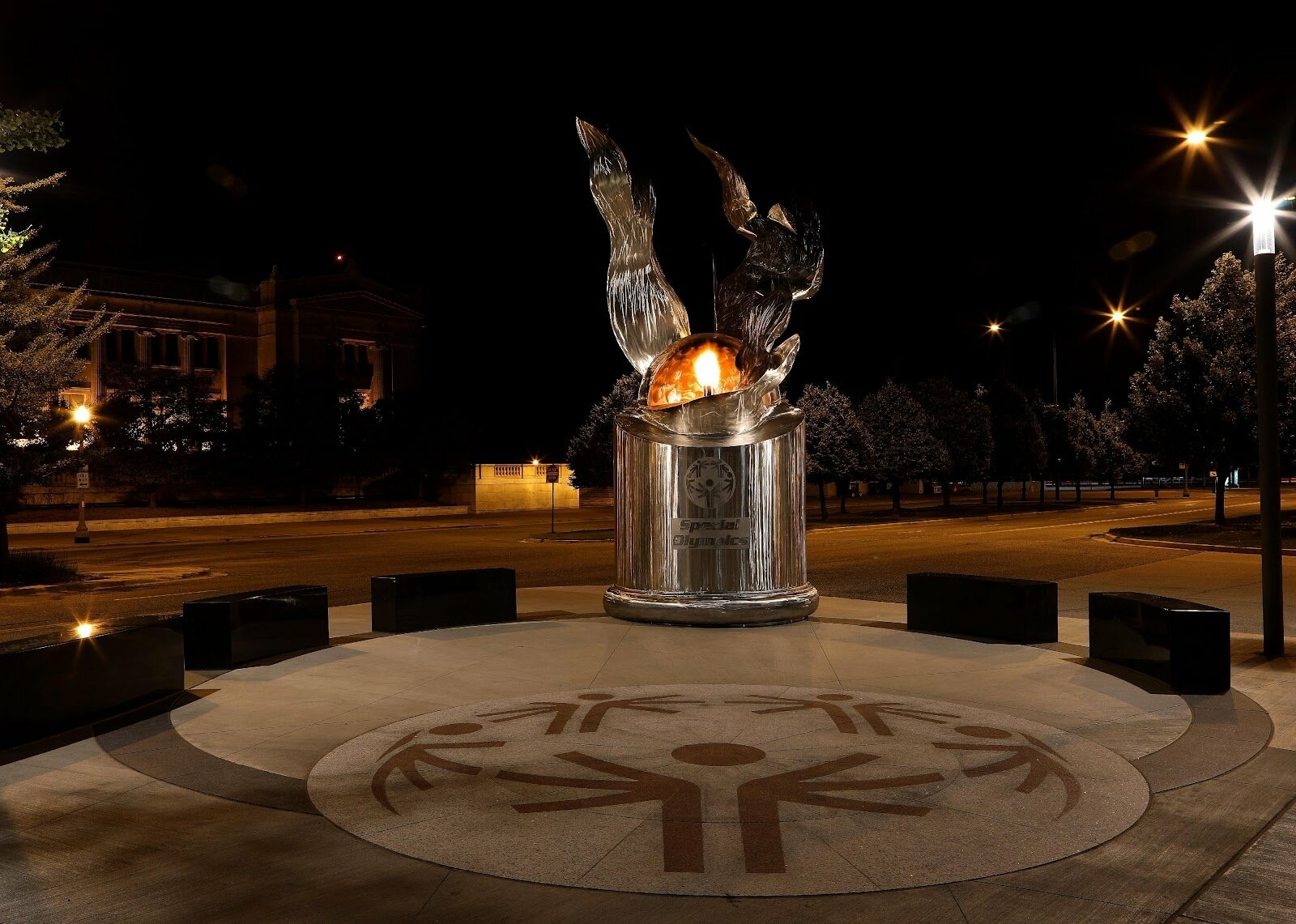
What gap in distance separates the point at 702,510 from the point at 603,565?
10.8m

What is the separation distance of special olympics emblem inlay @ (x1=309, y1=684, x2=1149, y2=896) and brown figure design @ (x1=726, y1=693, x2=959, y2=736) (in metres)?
0.03

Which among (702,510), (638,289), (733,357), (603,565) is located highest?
(638,289)

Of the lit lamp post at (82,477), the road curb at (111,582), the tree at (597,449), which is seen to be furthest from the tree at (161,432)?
the road curb at (111,582)

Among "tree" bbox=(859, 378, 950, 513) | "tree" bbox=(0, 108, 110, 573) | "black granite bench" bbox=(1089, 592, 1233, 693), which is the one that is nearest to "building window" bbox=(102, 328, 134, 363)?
"tree" bbox=(859, 378, 950, 513)

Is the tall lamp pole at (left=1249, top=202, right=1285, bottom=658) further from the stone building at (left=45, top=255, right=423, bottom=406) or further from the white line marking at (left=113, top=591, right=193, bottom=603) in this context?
the stone building at (left=45, top=255, right=423, bottom=406)

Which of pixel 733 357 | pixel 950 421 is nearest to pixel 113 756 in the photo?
pixel 733 357

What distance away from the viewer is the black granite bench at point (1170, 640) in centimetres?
838

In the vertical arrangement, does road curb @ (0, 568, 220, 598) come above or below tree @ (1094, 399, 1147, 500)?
below

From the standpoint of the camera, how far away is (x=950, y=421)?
172 ft

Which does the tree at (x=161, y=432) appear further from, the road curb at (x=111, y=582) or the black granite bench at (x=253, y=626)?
the black granite bench at (x=253, y=626)

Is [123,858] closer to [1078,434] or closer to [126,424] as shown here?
[126,424]

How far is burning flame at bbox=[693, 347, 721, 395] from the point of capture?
12.3 m

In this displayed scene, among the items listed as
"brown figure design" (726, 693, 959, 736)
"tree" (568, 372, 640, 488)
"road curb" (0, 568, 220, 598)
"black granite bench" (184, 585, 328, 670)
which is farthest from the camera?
"tree" (568, 372, 640, 488)

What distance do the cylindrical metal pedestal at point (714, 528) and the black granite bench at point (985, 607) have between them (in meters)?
1.31
